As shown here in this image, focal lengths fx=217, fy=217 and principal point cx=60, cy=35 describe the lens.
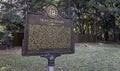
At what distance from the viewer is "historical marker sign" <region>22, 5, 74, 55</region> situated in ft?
13.1

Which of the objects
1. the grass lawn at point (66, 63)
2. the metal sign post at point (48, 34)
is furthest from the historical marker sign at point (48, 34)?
the grass lawn at point (66, 63)

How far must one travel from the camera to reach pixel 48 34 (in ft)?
13.9

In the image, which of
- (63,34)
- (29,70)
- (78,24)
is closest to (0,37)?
(29,70)

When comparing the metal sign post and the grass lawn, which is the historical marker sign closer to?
the metal sign post

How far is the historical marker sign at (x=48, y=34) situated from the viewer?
157 inches

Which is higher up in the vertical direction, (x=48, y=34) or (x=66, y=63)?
(x=48, y=34)

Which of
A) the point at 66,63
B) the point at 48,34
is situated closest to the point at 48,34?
the point at 48,34

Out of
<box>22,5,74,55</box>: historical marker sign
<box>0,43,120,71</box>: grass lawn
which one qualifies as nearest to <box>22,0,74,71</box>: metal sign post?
<box>22,5,74,55</box>: historical marker sign

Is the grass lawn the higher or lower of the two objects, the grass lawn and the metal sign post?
the lower

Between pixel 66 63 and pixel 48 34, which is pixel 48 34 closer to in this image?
pixel 48 34

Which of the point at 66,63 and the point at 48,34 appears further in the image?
the point at 66,63

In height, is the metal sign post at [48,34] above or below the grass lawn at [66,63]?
above

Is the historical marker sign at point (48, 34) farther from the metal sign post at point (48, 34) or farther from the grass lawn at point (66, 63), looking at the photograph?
the grass lawn at point (66, 63)

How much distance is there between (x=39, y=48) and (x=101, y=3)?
17.9 meters
